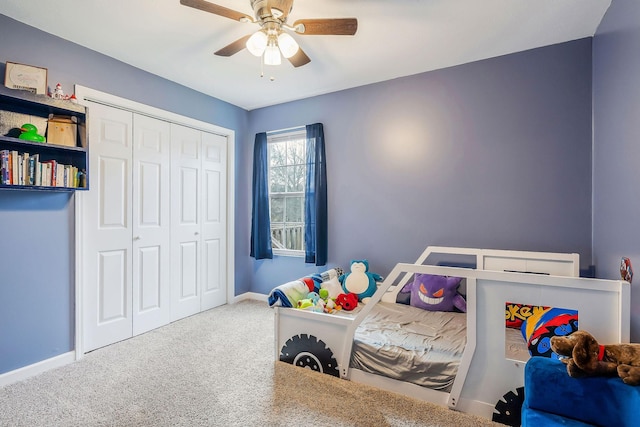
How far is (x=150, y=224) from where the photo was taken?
10.0 ft

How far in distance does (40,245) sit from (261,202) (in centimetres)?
207

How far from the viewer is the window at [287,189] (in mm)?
3814

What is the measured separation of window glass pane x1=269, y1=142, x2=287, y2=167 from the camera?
12.9 ft

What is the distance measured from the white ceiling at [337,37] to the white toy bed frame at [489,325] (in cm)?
166

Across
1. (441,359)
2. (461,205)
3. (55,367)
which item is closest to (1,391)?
(55,367)

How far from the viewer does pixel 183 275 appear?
3398mm

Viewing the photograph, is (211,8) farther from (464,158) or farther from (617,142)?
(617,142)

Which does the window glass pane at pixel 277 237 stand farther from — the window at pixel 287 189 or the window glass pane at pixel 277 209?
the window glass pane at pixel 277 209

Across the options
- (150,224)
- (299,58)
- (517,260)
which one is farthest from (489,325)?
(150,224)

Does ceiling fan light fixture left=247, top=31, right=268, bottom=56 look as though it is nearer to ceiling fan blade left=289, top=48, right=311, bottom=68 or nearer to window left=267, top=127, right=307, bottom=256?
ceiling fan blade left=289, top=48, right=311, bottom=68

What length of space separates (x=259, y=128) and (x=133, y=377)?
9.52 ft

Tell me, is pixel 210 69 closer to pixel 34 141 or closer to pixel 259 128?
pixel 259 128

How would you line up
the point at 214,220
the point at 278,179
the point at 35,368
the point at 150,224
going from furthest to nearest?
the point at 278,179 → the point at 214,220 → the point at 150,224 → the point at 35,368

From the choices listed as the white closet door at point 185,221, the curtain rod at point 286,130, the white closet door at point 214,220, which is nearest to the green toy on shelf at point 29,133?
the white closet door at point 185,221
